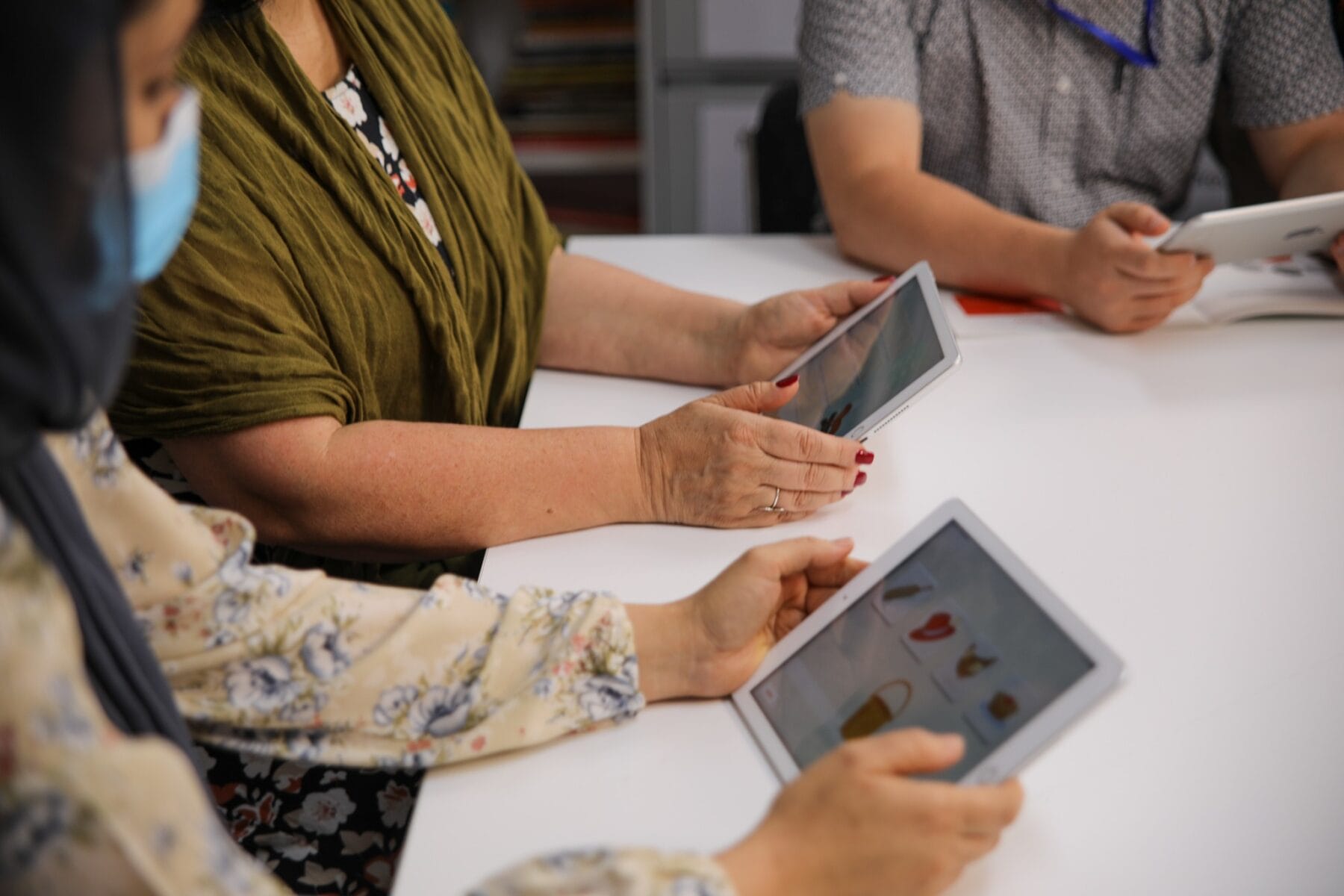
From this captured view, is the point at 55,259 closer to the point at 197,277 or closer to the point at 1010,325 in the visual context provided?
the point at 197,277

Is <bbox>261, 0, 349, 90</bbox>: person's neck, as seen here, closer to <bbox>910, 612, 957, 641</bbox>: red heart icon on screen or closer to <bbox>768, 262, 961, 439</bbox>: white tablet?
<bbox>768, 262, 961, 439</bbox>: white tablet

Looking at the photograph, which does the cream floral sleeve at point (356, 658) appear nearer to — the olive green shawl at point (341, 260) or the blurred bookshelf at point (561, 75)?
the olive green shawl at point (341, 260)

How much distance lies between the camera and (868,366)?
1014 millimetres

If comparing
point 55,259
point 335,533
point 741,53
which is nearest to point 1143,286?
point 335,533

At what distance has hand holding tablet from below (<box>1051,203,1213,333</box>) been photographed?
1184 mm

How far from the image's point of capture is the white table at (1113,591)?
0.69 metres

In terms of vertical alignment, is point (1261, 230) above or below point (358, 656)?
above

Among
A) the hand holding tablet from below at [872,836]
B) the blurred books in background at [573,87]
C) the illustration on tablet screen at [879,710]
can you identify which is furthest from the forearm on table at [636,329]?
the blurred books in background at [573,87]

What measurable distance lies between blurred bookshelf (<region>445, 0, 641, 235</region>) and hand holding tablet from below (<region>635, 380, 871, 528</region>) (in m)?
1.93

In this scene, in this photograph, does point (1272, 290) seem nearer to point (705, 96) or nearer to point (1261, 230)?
point (1261, 230)

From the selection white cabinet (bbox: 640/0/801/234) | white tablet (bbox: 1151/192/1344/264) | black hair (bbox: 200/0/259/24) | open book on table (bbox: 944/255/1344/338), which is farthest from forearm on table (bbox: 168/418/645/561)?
white cabinet (bbox: 640/0/801/234)

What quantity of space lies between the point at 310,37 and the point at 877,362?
0.59 meters

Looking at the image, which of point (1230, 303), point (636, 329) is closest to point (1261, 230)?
point (1230, 303)

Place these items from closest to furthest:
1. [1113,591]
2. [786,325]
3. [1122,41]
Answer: [1113,591] → [786,325] → [1122,41]
